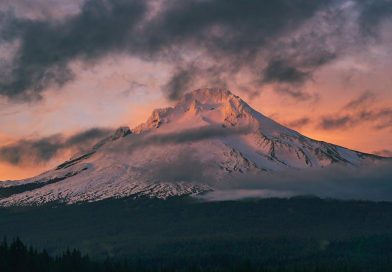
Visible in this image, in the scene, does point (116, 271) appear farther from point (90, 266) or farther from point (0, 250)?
point (0, 250)

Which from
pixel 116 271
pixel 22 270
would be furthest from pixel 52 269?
pixel 116 271

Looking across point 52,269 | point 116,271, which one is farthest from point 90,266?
point 52,269

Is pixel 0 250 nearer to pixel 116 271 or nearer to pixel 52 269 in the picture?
pixel 52 269

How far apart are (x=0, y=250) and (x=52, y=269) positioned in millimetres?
12068

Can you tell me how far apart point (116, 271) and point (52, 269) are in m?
24.7

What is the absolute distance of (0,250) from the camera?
169m

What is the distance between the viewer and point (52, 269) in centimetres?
17738

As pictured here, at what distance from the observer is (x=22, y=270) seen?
548 ft

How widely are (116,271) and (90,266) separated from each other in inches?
220

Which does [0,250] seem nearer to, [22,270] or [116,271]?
[22,270]

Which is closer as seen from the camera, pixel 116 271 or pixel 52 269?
pixel 52 269

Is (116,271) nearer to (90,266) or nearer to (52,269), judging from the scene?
(90,266)

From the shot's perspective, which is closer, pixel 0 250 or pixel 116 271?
pixel 0 250

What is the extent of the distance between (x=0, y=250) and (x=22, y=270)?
5532 millimetres
